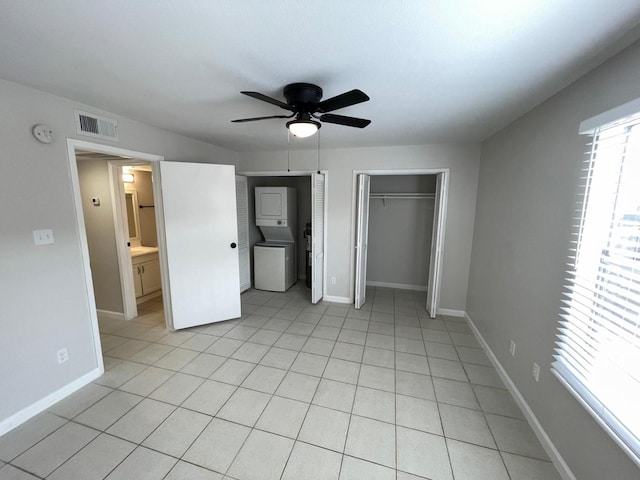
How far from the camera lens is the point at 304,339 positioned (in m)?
2.87

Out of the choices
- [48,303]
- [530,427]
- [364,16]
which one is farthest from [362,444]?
[48,303]

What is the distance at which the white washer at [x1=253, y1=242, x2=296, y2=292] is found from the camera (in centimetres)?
430

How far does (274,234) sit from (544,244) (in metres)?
3.69

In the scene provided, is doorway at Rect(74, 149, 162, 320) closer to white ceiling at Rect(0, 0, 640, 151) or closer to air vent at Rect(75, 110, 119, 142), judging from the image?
air vent at Rect(75, 110, 119, 142)

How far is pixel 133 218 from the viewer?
4.12 meters

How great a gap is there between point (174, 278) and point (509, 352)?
3.44 meters

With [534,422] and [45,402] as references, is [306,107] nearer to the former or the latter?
[534,422]

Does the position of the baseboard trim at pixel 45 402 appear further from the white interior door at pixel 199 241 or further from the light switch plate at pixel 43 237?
the light switch plate at pixel 43 237

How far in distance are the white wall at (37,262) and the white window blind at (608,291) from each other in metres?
3.46

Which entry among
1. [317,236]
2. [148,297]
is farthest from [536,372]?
[148,297]

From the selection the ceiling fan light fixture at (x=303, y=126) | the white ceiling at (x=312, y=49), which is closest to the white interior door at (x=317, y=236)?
the white ceiling at (x=312, y=49)

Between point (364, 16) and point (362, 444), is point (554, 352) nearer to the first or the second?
point (362, 444)

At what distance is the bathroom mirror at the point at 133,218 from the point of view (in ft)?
13.3

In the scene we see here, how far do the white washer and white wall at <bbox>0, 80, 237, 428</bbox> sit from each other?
2.43 metres
